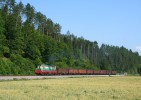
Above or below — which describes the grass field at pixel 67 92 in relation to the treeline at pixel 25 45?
below

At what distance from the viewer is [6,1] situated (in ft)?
399

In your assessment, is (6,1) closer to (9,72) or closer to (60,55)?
(60,55)

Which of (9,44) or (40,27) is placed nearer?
(9,44)

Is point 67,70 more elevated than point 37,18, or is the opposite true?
point 37,18

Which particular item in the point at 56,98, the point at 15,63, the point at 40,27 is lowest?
the point at 56,98

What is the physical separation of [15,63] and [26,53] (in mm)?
17533

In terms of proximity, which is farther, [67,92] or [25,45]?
[25,45]

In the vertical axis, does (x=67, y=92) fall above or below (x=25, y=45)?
below

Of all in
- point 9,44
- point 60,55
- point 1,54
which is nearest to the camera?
point 1,54

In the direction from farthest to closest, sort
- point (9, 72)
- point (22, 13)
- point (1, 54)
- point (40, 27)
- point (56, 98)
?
point (40, 27) < point (22, 13) < point (1, 54) < point (9, 72) < point (56, 98)

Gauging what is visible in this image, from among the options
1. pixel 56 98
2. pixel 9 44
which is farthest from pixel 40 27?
pixel 56 98

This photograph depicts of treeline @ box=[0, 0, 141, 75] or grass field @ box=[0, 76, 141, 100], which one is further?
treeline @ box=[0, 0, 141, 75]

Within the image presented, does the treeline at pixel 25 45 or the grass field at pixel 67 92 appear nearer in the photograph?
the grass field at pixel 67 92

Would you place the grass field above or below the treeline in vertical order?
below
